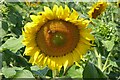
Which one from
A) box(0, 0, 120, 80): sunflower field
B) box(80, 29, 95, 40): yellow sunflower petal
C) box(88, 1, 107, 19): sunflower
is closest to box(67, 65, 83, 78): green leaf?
box(0, 0, 120, 80): sunflower field

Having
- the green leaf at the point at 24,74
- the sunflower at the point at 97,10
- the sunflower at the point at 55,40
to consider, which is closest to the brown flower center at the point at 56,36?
the sunflower at the point at 55,40

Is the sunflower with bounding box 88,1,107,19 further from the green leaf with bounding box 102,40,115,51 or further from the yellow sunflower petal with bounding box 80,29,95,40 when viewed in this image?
the yellow sunflower petal with bounding box 80,29,95,40

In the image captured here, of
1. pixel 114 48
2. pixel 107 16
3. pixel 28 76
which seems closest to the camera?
pixel 28 76

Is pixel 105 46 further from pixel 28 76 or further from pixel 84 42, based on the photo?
pixel 28 76

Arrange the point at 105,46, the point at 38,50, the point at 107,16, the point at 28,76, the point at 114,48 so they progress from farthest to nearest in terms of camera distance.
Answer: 1. the point at 107,16
2. the point at 114,48
3. the point at 105,46
4. the point at 38,50
5. the point at 28,76

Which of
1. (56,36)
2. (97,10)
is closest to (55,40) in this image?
(56,36)

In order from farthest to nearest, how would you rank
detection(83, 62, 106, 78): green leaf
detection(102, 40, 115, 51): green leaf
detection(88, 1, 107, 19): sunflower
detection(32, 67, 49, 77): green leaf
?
detection(88, 1, 107, 19): sunflower < detection(102, 40, 115, 51): green leaf < detection(32, 67, 49, 77): green leaf < detection(83, 62, 106, 78): green leaf

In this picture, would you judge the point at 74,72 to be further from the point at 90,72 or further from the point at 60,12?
the point at 60,12

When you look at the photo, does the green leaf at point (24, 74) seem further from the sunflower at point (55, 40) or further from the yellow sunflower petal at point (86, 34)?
the yellow sunflower petal at point (86, 34)

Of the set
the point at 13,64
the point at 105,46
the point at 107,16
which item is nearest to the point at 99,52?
the point at 105,46
